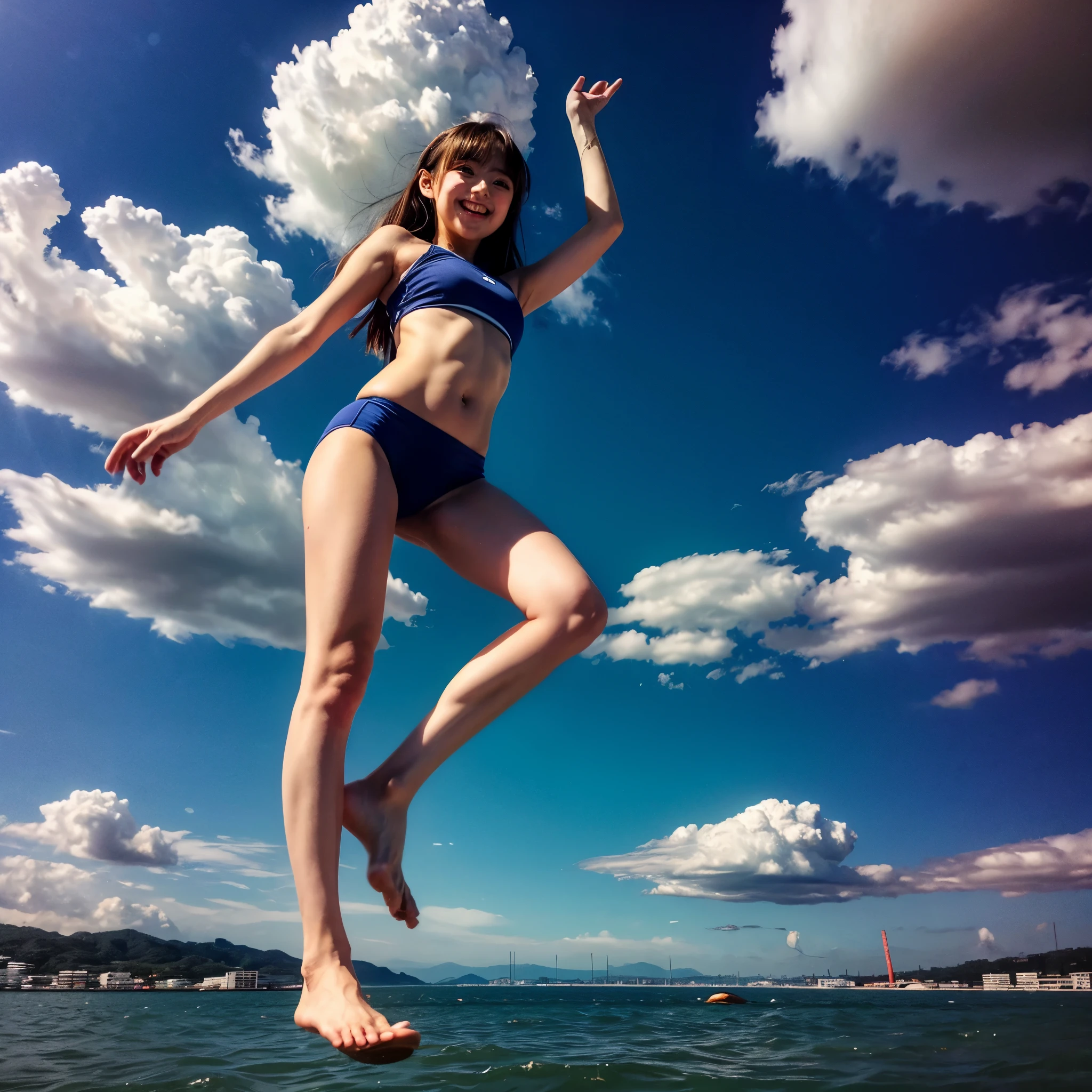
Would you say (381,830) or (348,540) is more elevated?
(348,540)

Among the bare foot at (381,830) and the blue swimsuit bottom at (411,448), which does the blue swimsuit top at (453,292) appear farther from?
the bare foot at (381,830)

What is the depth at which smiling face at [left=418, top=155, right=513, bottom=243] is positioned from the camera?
294 centimetres

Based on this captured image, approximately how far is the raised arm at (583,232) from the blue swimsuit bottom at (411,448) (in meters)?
0.94

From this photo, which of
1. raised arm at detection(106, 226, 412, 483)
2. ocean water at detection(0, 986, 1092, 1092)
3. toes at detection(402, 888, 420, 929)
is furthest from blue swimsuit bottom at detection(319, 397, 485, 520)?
ocean water at detection(0, 986, 1092, 1092)

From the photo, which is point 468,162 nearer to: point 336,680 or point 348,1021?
point 336,680

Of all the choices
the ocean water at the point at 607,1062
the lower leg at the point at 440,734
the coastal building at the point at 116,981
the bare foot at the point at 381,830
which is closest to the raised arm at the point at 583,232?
the lower leg at the point at 440,734

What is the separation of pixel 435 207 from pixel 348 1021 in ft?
9.88

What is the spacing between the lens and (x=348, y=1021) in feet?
5.58

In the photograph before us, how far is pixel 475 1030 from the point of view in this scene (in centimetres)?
1253

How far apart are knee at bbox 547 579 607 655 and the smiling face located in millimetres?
1641

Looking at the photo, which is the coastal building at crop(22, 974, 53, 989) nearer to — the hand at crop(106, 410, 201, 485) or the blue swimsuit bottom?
the hand at crop(106, 410, 201, 485)

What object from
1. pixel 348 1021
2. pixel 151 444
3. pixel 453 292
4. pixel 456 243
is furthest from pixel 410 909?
pixel 456 243

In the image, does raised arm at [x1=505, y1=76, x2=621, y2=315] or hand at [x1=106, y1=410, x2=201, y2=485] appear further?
raised arm at [x1=505, y1=76, x2=621, y2=315]

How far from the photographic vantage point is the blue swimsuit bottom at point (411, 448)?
2.41 m
